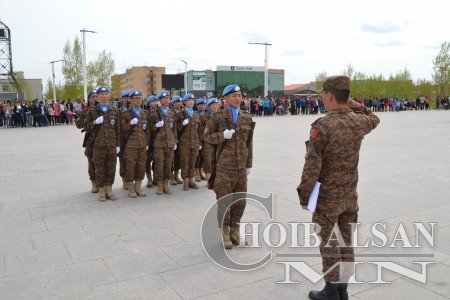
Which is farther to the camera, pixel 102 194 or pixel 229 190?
pixel 102 194

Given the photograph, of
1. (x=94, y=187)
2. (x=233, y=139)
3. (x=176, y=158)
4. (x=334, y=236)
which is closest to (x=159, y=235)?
(x=233, y=139)

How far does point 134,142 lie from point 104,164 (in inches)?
25.2

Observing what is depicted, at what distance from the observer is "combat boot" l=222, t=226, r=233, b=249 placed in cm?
450

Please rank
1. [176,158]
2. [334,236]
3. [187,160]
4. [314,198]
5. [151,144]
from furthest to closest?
[176,158] < [187,160] < [151,144] < [334,236] < [314,198]

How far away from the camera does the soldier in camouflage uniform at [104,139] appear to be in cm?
654

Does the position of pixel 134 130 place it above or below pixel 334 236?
above

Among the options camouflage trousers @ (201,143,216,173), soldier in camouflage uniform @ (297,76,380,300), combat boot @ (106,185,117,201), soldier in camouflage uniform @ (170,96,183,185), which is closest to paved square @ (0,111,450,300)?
combat boot @ (106,185,117,201)

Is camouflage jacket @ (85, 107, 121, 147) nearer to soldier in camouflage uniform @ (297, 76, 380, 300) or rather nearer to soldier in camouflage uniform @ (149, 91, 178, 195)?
soldier in camouflage uniform @ (149, 91, 178, 195)

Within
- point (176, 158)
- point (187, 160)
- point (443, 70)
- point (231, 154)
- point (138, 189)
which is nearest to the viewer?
point (231, 154)

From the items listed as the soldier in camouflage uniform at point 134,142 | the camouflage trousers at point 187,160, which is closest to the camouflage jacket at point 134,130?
the soldier in camouflage uniform at point 134,142

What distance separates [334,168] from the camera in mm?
3039

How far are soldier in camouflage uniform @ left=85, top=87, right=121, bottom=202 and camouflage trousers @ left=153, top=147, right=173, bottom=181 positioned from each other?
0.71 metres

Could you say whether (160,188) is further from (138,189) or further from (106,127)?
(106,127)

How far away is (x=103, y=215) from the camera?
5.86 m
